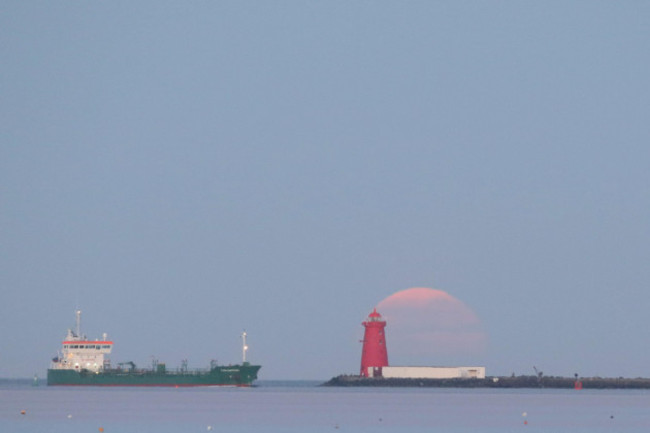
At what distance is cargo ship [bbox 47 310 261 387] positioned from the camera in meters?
130

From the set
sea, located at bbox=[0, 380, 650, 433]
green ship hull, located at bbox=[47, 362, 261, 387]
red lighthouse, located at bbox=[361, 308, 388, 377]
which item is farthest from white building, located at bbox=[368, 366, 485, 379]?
sea, located at bbox=[0, 380, 650, 433]

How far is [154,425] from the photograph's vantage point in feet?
201

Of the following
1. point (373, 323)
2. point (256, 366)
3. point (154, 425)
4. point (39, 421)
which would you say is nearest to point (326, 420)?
point (154, 425)

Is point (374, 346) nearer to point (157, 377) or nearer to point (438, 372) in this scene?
point (438, 372)

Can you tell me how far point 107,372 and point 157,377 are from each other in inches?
212

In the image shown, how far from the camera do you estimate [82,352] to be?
426 feet

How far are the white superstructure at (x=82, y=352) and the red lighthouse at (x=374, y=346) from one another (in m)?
29.6

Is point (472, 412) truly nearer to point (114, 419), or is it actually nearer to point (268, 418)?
point (268, 418)

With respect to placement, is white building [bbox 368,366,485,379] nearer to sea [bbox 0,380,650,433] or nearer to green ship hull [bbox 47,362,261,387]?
green ship hull [bbox 47,362,261,387]

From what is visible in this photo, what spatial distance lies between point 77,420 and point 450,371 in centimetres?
7290

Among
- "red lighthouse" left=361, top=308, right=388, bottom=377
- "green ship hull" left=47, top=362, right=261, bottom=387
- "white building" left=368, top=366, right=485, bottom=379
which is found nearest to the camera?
"red lighthouse" left=361, top=308, right=388, bottom=377

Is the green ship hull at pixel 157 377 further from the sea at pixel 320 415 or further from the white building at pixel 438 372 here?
the sea at pixel 320 415

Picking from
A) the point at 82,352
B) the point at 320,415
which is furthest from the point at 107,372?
the point at 320,415

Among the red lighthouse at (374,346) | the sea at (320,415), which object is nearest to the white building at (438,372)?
the red lighthouse at (374,346)
